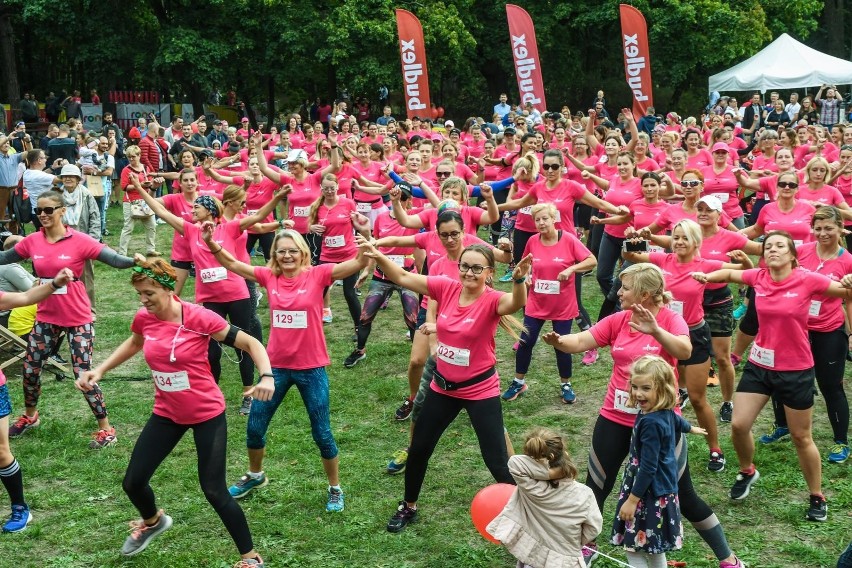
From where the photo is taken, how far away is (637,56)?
87.5 feet

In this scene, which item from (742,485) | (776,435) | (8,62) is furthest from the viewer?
(8,62)

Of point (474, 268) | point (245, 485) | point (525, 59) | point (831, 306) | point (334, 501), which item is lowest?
point (334, 501)

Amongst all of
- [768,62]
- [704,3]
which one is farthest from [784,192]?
[704,3]

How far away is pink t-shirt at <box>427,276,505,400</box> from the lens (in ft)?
19.3

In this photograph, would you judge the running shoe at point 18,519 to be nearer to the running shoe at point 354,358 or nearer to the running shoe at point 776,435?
the running shoe at point 354,358

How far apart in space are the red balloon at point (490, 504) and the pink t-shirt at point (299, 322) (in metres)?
1.68

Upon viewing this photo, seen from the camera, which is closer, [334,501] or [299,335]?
[299,335]

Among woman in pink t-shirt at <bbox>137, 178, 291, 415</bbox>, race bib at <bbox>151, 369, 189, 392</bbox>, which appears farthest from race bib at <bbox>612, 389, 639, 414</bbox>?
woman in pink t-shirt at <bbox>137, 178, 291, 415</bbox>

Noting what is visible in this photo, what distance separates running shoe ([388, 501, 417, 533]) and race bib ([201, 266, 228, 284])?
115 inches

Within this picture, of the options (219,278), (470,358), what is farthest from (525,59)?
(470,358)

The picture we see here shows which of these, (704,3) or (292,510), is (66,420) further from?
(704,3)

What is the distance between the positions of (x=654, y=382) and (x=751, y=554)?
1692mm

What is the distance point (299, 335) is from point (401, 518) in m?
1.41

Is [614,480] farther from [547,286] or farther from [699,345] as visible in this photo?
[547,286]
